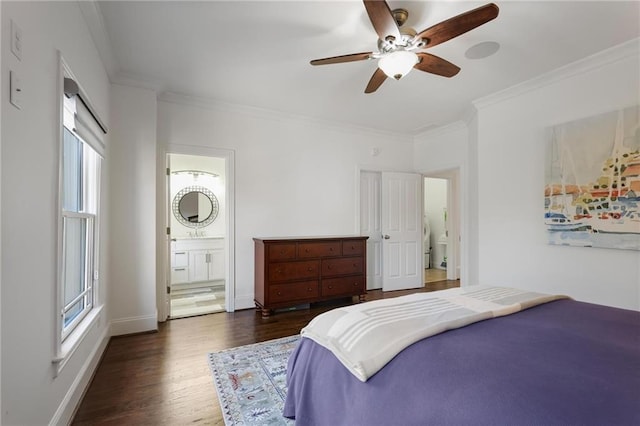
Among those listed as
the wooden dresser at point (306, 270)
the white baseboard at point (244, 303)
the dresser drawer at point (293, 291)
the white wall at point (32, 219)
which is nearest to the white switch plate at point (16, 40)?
the white wall at point (32, 219)

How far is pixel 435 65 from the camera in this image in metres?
2.29

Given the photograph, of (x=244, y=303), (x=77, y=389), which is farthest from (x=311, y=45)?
(x=244, y=303)

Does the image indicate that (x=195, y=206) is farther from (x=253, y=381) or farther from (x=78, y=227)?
(x=253, y=381)

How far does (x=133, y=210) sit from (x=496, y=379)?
3279 mm

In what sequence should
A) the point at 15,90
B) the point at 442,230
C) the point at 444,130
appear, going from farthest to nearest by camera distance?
the point at 442,230 < the point at 444,130 < the point at 15,90

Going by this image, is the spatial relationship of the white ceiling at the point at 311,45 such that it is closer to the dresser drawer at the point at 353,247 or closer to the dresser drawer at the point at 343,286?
the dresser drawer at the point at 353,247

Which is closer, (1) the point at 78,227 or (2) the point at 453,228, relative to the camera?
(1) the point at 78,227

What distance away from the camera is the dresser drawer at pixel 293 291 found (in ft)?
11.6

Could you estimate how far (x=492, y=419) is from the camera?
79 cm

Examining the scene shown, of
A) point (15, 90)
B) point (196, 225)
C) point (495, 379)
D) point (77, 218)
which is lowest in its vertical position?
point (495, 379)

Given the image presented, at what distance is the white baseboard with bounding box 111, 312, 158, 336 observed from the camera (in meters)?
2.95

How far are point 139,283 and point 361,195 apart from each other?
318 cm

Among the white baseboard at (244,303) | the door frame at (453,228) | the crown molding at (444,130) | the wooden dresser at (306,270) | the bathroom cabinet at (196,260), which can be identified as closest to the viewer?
the wooden dresser at (306,270)

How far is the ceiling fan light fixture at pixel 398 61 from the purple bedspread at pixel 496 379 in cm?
165
